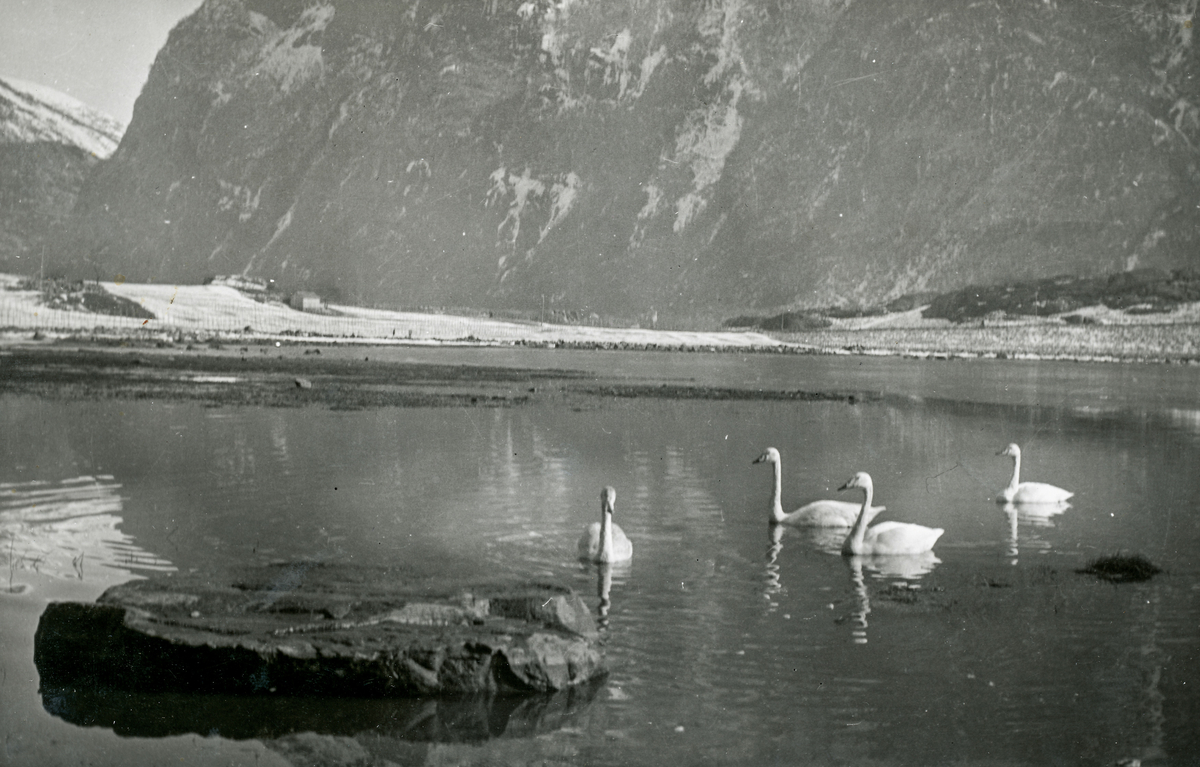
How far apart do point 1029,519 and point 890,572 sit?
5.34 meters

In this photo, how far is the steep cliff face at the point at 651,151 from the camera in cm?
13690

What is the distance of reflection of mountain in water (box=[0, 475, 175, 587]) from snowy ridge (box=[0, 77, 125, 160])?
389 feet

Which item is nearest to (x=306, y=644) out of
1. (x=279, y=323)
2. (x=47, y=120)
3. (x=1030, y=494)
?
(x=1030, y=494)

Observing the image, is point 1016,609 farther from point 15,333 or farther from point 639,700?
point 15,333

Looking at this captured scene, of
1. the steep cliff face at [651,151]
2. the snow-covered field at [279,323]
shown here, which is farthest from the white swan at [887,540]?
the steep cliff face at [651,151]

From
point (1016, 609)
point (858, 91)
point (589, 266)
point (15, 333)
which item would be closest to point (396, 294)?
point (589, 266)

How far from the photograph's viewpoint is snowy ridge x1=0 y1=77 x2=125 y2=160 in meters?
140

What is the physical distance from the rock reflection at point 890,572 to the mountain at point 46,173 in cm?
16085

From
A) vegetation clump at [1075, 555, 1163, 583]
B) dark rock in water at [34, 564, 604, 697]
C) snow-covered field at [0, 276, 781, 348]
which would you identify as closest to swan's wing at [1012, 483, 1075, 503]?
vegetation clump at [1075, 555, 1163, 583]

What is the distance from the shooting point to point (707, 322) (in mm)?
148375

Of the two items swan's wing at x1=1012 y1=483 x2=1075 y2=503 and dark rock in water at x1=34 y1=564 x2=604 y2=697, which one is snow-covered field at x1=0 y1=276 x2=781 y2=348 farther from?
dark rock in water at x1=34 y1=564 x2=604 y2=697

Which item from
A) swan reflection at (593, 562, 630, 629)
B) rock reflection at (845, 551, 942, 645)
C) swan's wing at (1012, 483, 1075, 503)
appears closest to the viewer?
swan reflection at (593, 562, 630, 629)

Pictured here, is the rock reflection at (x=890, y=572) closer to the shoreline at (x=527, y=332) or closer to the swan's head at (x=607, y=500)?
the swan's head at (x=607, y=500)

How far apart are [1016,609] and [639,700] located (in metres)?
5.29
